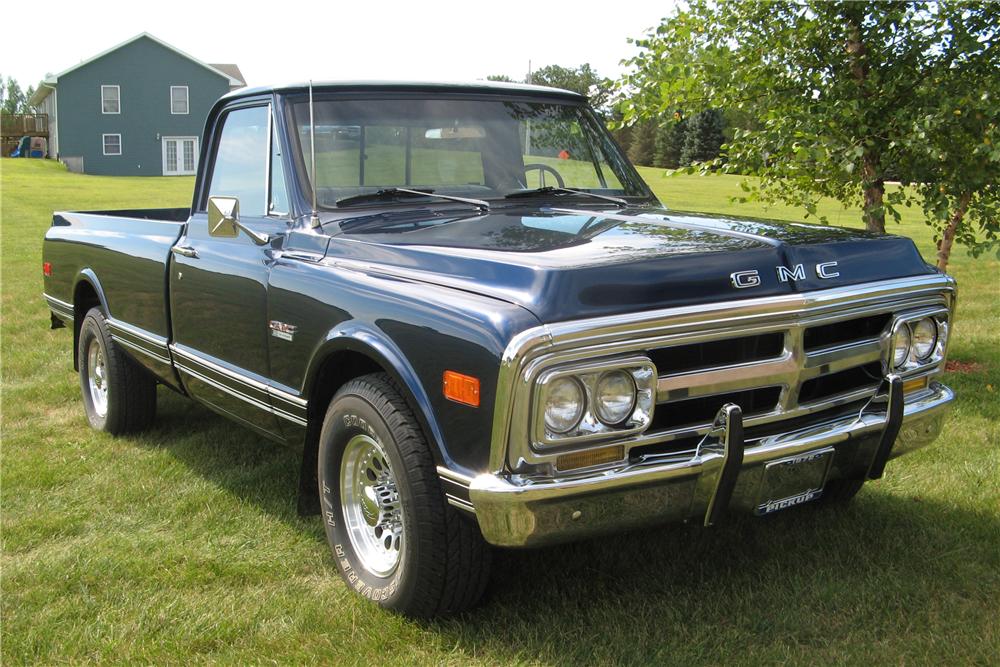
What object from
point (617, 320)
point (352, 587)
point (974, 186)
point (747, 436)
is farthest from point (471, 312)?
point (974, 186)

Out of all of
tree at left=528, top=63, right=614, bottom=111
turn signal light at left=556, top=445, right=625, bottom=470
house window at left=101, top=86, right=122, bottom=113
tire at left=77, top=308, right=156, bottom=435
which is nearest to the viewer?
turn signal light at left=556, top=445, right=625, bottom=470

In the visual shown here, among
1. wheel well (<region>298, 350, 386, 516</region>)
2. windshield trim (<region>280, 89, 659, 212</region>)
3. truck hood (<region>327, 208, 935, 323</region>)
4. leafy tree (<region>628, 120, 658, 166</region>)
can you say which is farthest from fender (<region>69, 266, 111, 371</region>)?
leafy tree (<region>628, 120, 658, 166</region>)

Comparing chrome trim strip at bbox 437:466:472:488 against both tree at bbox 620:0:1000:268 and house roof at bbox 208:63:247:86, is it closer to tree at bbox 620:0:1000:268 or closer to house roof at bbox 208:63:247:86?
tree at bbox 620:0:1000:268

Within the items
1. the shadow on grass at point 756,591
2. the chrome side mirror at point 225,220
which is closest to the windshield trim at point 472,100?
the chrome side mirror at point 225,220

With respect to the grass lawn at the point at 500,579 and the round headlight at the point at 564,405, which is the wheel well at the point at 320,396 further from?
the round headlight at the point at 564,405

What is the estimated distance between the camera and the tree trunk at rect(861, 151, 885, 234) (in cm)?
707

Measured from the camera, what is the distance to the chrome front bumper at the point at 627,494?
2842 millimetres

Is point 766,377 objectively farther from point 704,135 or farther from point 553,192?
point 704,135

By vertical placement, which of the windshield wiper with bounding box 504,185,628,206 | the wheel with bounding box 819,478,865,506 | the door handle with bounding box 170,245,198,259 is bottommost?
the wheel with bounding box 819,478,865,506

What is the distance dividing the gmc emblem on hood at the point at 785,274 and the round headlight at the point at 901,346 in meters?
0.35

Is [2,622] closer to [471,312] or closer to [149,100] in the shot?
[471,312]

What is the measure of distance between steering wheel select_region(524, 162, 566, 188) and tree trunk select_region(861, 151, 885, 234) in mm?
3211

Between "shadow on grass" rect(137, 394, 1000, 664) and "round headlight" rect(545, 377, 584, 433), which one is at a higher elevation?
"round headlight" rect(545, 377, 584, 433)

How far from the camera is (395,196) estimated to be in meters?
4.25
